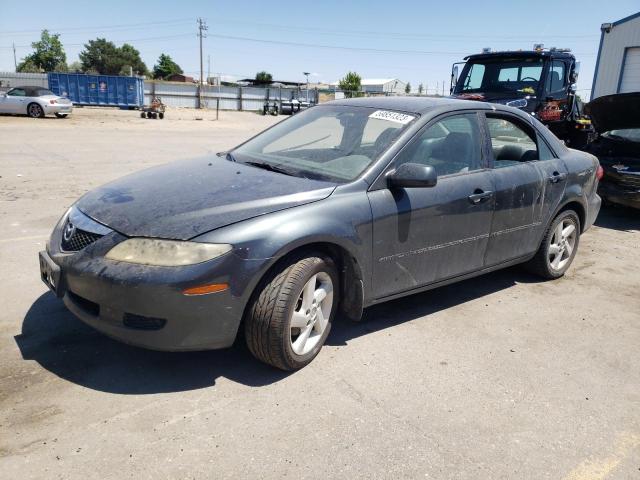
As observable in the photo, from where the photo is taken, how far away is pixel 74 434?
2600mm

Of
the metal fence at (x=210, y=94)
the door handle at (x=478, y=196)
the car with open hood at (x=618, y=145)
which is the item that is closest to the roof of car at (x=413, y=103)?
A: the door handle at (x=478, y=196)

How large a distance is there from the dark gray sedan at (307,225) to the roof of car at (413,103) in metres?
0.02

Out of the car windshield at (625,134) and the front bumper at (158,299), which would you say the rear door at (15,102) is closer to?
the car windshield at (625,134)

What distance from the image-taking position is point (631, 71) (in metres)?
18.5

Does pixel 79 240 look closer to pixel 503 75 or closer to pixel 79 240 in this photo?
pixel 79 240

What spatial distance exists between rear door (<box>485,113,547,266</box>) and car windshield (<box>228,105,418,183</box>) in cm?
95

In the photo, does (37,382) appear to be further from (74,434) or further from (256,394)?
(256,394)

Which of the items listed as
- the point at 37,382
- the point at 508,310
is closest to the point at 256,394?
the point at 37,382

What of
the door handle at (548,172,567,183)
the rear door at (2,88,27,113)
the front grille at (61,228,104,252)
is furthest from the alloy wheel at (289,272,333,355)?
the rear door at (2,88,27,113)

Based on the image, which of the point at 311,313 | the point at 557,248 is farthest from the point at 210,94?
the point at 311,313

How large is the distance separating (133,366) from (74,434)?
0.66 metres

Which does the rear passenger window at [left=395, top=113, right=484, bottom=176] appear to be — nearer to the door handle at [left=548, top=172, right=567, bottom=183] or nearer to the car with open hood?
the door handle at [left=548, top=172, right=567, bottom=183]

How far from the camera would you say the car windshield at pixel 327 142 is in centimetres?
362

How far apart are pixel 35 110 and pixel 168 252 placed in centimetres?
2541
